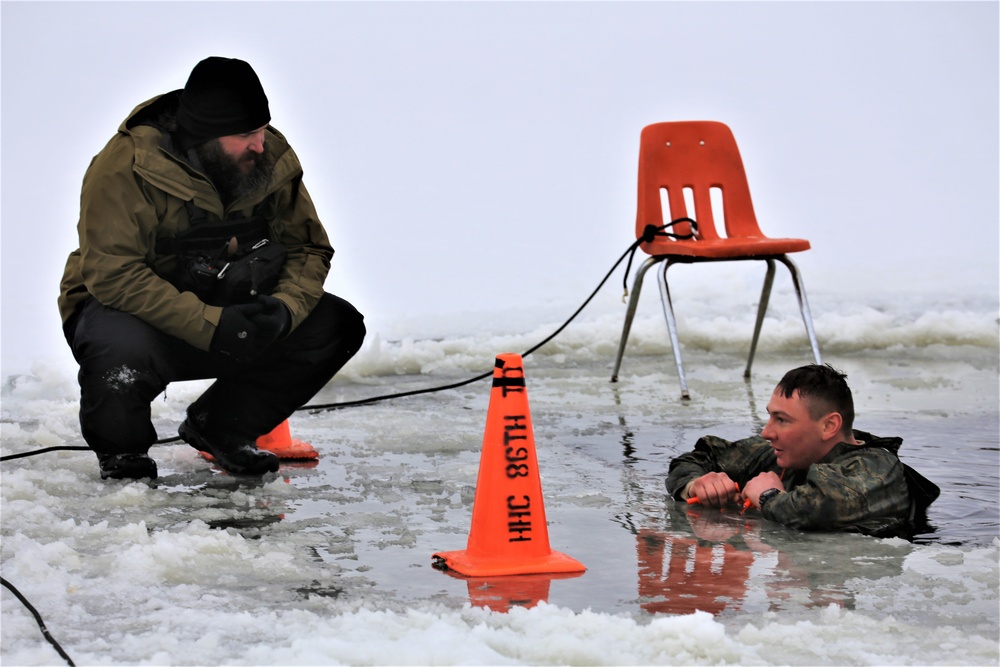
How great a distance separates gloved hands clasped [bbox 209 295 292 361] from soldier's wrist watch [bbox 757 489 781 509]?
1628 mm

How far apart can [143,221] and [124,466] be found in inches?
31.0

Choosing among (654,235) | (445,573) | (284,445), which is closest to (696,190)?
(654,235)

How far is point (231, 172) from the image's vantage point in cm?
390

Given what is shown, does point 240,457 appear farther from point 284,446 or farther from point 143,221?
point 143,221

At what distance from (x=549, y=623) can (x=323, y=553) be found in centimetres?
83

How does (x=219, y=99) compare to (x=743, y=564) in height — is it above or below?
above

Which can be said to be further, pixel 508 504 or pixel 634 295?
pixel 634 295

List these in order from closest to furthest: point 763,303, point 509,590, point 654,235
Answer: point 509,590
point 654,235
point 763,303

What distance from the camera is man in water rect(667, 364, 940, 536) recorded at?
3.25 m

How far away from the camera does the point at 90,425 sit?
381cm

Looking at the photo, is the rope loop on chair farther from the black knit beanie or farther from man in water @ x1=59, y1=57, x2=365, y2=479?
the black knit beanie

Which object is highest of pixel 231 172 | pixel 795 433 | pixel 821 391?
pixel 231 172

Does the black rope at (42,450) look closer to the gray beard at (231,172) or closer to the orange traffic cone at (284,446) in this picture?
the orange traffic cone at (284,446)

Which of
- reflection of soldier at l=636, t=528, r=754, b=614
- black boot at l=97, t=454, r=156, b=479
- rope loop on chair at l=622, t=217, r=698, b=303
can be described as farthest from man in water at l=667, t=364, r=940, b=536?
rope loop on chair at l=622, t=217, r=698, b=303
